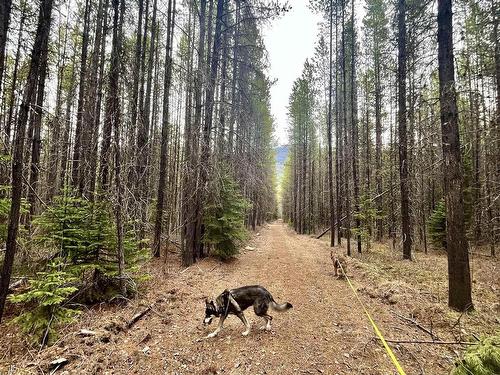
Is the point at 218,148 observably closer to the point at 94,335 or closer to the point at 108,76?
the point at 108,76

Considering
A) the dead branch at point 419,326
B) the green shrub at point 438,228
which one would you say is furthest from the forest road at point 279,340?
the green shrub at point 438,228

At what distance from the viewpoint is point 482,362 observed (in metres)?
2.56

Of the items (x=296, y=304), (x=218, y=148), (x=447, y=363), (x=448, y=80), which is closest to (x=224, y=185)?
(x=218, y=148)

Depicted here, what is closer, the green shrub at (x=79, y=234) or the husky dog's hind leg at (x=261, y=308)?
the husky dog's hind leg at (x=261, y=308)

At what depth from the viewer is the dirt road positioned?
Result: 3875 millimetres

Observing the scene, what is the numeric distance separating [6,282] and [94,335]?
1663mm

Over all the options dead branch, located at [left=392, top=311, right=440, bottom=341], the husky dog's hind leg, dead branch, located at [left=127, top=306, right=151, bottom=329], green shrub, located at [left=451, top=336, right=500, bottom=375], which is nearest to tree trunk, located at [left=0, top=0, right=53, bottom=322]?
dead branch, located at [left=127, top=306, right=151, bottom=329]

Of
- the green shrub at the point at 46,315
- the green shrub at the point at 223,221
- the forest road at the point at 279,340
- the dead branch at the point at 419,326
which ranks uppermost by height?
the green shrub at the point at 223,221

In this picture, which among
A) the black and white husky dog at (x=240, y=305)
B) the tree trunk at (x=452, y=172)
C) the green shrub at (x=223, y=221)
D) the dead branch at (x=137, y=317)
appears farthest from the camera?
the green shrub at (x=223, y=221)

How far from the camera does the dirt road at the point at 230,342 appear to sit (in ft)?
12.7

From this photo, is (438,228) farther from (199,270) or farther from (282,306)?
(282,306)

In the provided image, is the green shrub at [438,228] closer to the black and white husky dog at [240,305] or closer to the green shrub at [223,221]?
the green shrub at [223,221]

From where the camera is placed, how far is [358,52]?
16625mm

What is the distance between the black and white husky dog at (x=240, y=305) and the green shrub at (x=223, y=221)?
566 centimetres
